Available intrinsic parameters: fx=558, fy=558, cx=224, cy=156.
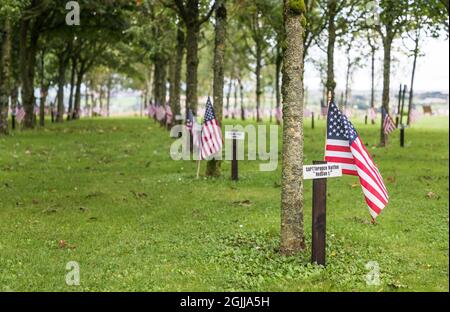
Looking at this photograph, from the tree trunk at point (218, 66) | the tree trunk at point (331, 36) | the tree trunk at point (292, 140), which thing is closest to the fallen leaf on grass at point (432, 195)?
the tree trunk at point (218, 66)

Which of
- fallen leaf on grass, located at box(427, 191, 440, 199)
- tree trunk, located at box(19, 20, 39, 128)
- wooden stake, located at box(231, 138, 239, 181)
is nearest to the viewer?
fallen leaf on grass, located at box(427, 191, 440, 199)

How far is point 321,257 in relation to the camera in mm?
7449

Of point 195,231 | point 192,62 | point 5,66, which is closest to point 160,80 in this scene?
point 5,66

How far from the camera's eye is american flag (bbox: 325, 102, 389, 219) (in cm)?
753

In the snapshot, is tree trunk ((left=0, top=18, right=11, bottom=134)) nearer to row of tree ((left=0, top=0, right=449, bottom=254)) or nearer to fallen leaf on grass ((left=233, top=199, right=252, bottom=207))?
row of tree ((left=0, top=0, right=449, bottom=254))

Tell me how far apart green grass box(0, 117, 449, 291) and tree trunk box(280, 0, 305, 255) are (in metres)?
0.44

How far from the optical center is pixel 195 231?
9500 millimetres

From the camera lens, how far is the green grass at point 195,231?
6.98 meters

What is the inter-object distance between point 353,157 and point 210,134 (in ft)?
22.5

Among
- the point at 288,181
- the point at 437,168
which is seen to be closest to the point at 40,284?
the point at 288,181

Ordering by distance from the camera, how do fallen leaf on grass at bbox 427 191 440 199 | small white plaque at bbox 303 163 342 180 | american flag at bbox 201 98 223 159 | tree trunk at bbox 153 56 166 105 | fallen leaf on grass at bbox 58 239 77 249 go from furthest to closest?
tree trunk at bbox 153 56 166 105 < american flag at bbox 201 98 223 159 < fallen leaf on grass at bbox 427 191 440 199 < fallen leaf on grass at bbox 58 239 77 249 < small white plaque at bbox 303 163 342 180

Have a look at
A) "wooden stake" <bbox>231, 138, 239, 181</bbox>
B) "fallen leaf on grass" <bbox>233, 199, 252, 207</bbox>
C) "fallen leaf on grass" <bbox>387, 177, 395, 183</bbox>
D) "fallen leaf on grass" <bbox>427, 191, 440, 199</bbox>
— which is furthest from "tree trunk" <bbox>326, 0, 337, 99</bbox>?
"fallen leaf on grass" <bbox>233, 199, 252, 207</bbox>

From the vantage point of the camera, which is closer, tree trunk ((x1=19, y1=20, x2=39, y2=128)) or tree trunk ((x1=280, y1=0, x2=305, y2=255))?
tree trunk ((x1=280, y1=0, x2=305, y2=255))
